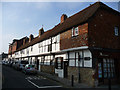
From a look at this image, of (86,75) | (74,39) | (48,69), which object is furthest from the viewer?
(48,69)

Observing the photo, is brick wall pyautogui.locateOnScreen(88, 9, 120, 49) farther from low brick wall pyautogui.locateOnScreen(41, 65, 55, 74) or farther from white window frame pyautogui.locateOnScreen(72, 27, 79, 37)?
low brick wall pyautogui.locateOnScreen(41, 65, 55, 74)

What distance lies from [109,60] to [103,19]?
4.92 meters

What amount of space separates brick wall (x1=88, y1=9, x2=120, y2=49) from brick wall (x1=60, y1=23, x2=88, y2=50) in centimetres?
47

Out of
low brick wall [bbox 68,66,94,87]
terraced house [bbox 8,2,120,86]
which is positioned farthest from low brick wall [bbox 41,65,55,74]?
low brick wall [bbox 68,66,94,87]

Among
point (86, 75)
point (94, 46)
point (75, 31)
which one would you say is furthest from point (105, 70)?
point (75, 31)

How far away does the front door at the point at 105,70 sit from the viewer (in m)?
12.5

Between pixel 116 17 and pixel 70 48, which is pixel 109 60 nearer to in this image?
pixel 70 48

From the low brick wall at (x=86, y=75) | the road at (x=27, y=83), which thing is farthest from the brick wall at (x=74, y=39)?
the road at (x=27, y=83)

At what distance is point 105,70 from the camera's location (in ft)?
42.7

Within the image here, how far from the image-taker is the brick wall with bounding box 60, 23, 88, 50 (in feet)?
40.3

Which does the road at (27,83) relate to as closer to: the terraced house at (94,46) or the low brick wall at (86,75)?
the low brick wall at (86,75)

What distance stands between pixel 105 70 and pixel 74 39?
5.02 m

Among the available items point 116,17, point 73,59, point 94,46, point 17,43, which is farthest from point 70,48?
point 17,43

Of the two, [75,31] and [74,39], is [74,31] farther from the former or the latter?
[74,39]
